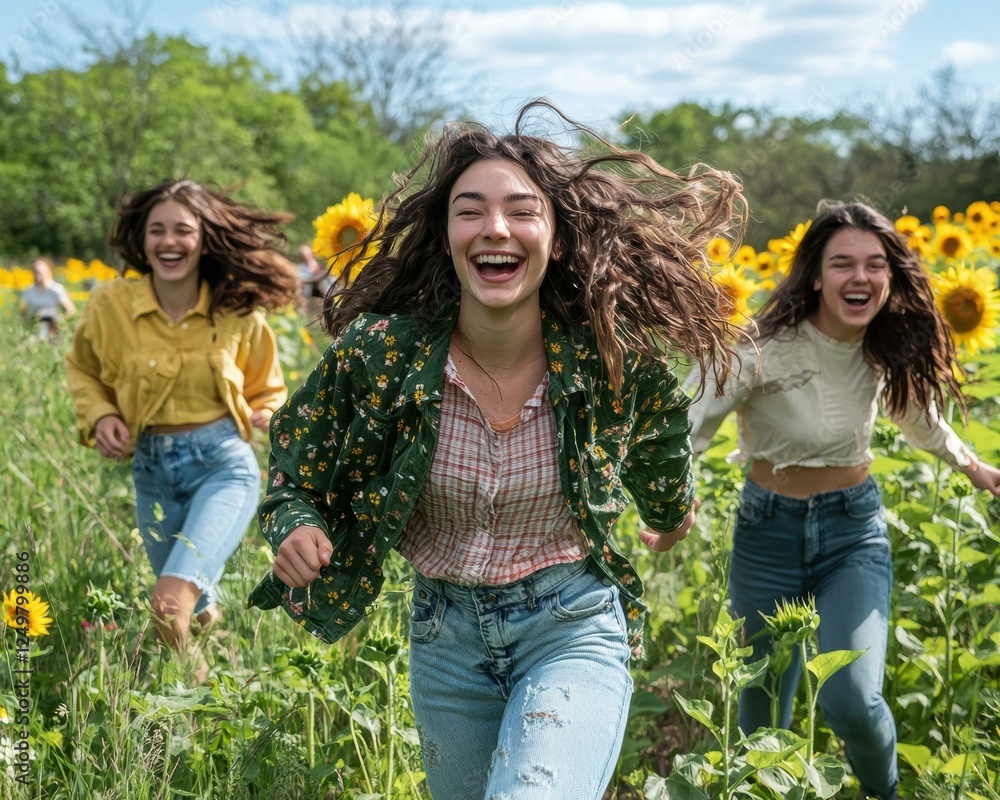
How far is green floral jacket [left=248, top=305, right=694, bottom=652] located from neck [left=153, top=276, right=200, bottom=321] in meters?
2.02

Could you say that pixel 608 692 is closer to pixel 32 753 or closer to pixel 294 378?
pixel 32 753

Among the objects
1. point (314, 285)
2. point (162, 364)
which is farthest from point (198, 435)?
point (314, 285)

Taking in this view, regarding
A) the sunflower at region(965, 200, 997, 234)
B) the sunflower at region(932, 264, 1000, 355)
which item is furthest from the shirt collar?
the sunflower at region(965, 200, 997, 234)

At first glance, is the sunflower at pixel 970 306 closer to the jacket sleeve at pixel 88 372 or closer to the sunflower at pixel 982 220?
the jacket sleeve at pixel 88 372

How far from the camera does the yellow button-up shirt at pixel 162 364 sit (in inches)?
159

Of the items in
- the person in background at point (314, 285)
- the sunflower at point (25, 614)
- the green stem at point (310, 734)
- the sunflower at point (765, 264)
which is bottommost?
the green stem at point (310, 734)

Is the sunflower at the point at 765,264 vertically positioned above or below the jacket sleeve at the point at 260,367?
above

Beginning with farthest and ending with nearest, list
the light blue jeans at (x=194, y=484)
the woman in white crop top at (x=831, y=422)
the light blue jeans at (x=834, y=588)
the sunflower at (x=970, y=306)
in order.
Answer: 1. the sunflower at (x=970, y=306)
2. the light blue jeans at (x=194, y=484)
3. the woman in white crop top at (x=831, y=422)
4. the light blue jeans at (x=834, y=588)

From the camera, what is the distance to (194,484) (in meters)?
3.96

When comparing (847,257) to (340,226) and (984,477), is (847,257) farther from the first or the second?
(340,226)

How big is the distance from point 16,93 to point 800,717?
1457 inches

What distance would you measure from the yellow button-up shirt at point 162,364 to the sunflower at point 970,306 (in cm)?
270

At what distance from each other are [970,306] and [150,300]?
10.6 ft

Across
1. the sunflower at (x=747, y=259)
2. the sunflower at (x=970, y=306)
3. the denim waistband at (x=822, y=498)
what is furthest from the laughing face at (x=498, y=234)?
the sunflower at (x=747, y=259)
